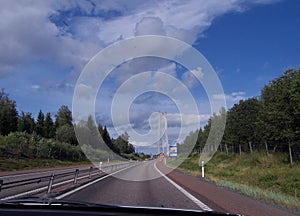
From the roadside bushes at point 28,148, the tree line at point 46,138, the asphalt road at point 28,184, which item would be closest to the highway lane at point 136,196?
the asphalt road at point 28,184

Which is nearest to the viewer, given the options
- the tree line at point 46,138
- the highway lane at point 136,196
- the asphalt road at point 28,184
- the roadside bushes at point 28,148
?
the highway lane at point 136,196

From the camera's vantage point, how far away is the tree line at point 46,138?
5308cm

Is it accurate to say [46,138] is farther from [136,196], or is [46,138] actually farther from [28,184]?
[136,196]

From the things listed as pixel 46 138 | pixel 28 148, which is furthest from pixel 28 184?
pixel 46 138

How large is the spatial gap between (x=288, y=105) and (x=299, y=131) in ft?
10.4

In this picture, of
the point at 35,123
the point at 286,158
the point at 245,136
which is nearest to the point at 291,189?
the point at 286,158

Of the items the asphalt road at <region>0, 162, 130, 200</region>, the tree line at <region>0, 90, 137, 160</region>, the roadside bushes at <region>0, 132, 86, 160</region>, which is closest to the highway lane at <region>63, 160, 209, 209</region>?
the asphalt road at <region>0, 162, 130, 200</region>

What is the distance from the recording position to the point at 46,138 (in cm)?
10481

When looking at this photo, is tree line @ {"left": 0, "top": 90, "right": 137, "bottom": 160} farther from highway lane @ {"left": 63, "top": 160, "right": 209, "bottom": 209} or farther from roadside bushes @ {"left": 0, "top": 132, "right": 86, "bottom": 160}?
highway lane @ {"left": 63, "top": 160, "right": 209, "bottom": 209}

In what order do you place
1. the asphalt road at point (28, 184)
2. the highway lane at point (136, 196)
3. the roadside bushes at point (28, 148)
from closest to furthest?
1. the highway lane at point (136, 196)
2. the asphalt road at point (28, 184)
3. the roadside bushes at point (28, 148)

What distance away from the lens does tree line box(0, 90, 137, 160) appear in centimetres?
5308

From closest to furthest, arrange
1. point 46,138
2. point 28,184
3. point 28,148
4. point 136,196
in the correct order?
point 136,196 → point 28,184 → point 28,148 → point 46,138

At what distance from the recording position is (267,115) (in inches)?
1379

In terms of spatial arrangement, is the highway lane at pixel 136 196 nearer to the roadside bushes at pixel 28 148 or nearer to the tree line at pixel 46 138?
the tree line at pixel 46 138
